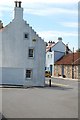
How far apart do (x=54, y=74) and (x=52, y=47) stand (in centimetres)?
774

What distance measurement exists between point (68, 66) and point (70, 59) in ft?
8.38

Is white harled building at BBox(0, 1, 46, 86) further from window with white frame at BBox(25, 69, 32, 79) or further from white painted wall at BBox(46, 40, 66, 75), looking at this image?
white painted wall at BBox(46, 40, 66, 75)

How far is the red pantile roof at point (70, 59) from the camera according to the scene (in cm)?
7854

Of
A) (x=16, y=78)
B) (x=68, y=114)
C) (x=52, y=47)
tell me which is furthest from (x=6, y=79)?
(x=52, y=47)

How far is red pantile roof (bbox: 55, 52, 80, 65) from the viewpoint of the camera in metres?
78.5

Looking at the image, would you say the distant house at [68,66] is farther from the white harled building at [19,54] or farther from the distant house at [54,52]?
the white harled building at [19,54]

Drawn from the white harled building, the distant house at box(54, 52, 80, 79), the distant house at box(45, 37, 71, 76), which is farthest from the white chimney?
the distant house at box(45, 37, 71, 76)

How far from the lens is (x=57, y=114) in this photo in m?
21.1

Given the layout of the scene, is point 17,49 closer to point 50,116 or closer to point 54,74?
point 50,116

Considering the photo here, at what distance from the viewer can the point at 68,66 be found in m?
79.1

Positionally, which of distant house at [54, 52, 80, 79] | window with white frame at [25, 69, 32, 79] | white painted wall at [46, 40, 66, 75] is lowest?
window with white frame at [25, 69, 32, 79]

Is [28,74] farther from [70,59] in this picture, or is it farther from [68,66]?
[70,59]

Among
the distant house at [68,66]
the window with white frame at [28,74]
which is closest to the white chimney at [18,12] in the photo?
the window with white frame at [28,74]

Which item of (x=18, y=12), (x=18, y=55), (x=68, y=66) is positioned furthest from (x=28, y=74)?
(x=68, y=66)
